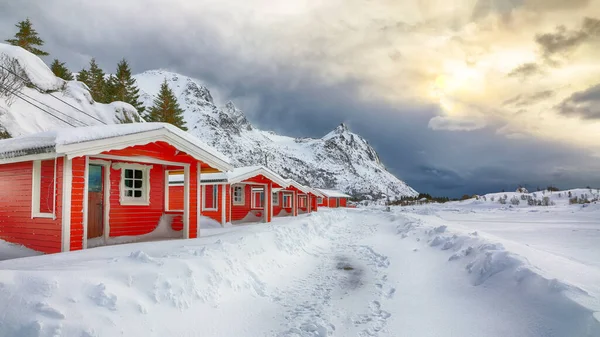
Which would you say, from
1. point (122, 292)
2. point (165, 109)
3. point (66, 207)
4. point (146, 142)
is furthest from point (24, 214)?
point (165, 109)

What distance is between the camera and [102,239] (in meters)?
10.3

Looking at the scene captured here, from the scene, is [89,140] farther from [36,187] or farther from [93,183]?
[93,183]

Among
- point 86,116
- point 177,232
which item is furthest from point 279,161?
point 177,232

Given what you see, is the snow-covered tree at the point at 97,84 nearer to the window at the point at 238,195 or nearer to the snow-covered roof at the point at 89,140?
the window at the point at 238,195

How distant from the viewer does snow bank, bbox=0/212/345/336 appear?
3.66 m

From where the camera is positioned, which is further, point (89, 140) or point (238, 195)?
point (238, 195)

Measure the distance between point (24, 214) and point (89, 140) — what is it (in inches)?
130

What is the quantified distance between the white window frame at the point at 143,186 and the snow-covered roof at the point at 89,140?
1.88 metres

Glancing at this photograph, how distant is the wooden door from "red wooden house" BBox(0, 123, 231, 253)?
26 millimetres

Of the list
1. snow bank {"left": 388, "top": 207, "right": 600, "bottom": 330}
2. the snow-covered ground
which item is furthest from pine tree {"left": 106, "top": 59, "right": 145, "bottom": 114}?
snow bank {"left": 388, "top": 207, "right": 600, "bottom": 330}

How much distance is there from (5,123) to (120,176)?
60.9 feet

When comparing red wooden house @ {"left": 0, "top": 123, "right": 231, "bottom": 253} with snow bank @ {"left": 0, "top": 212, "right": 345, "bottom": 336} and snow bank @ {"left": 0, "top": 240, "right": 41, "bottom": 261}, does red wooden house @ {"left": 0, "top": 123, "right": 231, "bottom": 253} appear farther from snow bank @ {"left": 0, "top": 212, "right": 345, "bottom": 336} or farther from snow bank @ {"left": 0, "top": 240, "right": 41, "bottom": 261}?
snow bank @ {"left": 0, "top": 212, "right": 345, "bottom": 336}

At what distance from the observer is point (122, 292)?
4.46m

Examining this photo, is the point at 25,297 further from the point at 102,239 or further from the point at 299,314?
the point at 102,239
